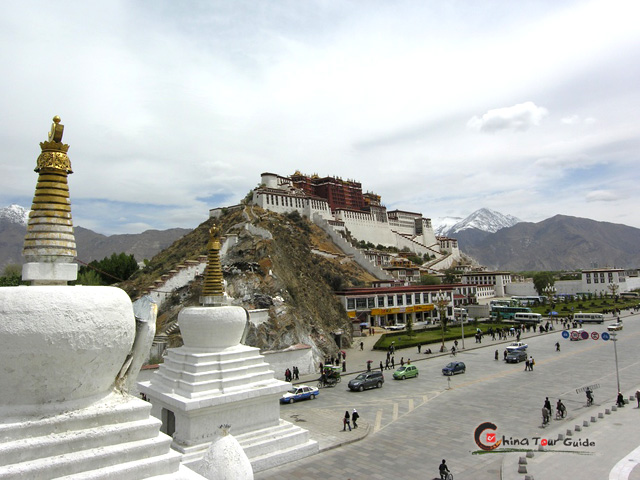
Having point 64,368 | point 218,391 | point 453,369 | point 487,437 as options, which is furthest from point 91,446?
point 453,369

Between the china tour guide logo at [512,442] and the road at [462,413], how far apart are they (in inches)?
11.1

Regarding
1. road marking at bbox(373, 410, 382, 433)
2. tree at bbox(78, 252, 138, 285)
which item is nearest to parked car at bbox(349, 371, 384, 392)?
road marking at bbox(373, 410, 382, 433)

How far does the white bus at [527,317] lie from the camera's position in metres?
54.9

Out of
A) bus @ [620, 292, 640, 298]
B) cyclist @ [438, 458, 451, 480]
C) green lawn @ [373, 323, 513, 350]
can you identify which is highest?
bus @ [620, 292, 640, 298]

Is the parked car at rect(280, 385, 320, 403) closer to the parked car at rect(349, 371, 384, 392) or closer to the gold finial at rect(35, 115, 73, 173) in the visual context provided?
the parked car at rect(349, 371, 384, 392)

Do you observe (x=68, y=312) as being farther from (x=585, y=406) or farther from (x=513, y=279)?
(x=513, y=279)

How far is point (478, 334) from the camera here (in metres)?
43.0

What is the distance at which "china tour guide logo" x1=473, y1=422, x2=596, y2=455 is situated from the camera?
15591 mm

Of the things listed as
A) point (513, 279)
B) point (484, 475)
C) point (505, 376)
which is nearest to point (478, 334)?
point (505, 376)

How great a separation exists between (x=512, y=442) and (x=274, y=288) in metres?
22.8

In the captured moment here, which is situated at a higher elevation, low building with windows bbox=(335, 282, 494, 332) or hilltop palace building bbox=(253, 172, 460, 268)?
hilltop palace building bbox=(253, 172, 460, 268)

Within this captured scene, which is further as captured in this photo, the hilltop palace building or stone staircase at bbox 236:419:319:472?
the hilltop palace building

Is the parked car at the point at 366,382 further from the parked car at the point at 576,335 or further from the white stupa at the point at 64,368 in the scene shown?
the parked car at the point at 576,335

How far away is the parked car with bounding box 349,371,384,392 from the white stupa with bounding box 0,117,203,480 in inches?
765
